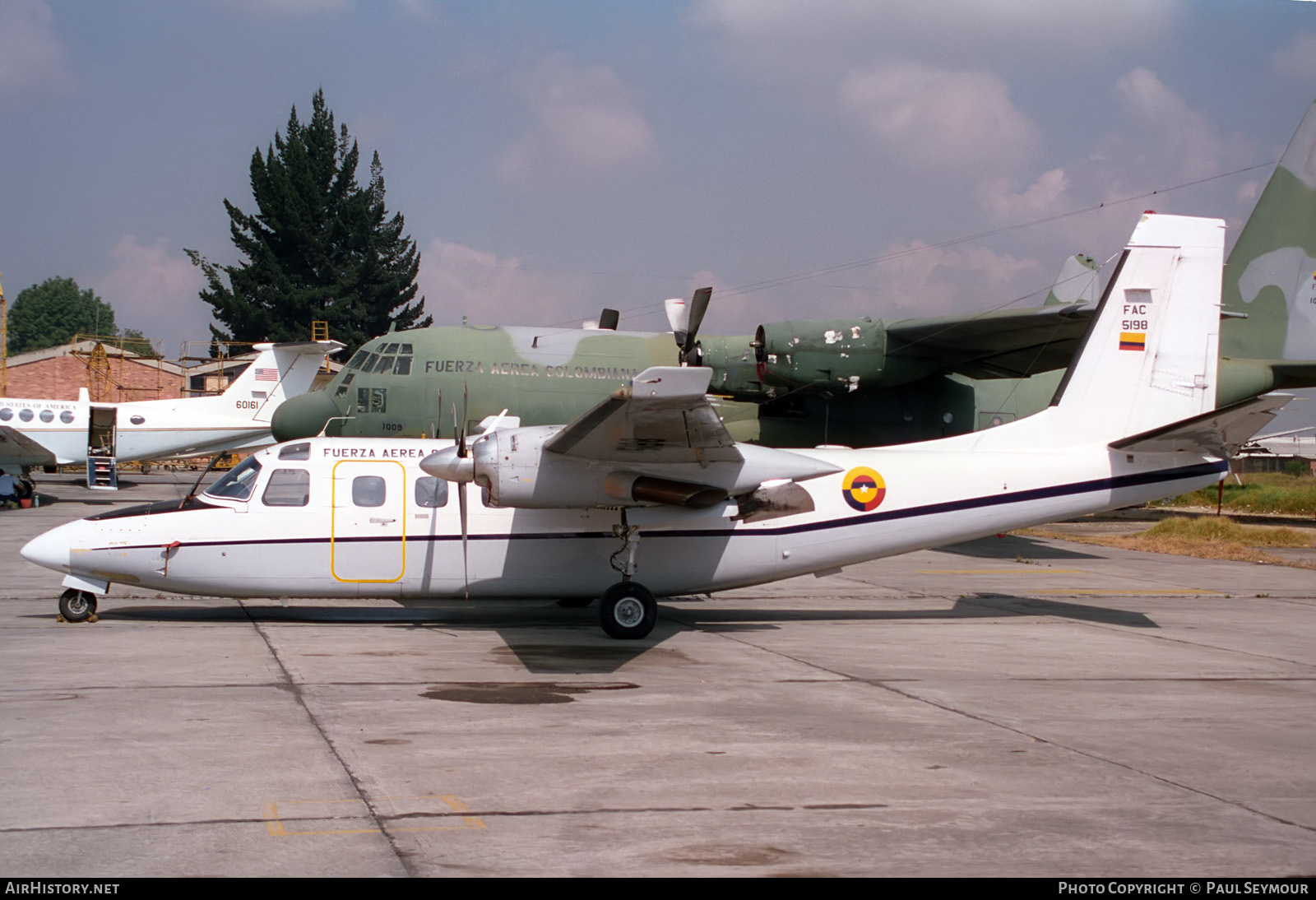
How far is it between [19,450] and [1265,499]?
42870 mm

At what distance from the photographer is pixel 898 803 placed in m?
6.71

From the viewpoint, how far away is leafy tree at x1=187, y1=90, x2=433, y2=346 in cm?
7019

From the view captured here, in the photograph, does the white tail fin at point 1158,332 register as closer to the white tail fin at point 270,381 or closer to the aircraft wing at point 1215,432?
the aircraft wing at point 1215,432

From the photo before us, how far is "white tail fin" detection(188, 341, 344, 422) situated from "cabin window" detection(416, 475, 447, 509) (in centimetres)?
2680

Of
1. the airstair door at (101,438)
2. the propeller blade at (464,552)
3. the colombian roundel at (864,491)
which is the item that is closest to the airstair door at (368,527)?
the propeller blade at (464,552)

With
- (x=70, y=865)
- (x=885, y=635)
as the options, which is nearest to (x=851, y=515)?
(x=885, y=635)

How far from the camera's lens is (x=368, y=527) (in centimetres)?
1301

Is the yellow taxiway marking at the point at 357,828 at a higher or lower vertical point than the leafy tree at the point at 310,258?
lower

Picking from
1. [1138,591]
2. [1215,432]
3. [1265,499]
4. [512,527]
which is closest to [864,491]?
[1215,432]

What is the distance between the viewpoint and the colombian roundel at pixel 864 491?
13688mm

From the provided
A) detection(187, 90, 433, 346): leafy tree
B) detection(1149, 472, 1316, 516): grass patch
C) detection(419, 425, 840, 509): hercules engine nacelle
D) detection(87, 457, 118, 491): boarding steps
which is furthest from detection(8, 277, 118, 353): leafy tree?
detection(419, 425, 840, 509): hercules engine nacelle

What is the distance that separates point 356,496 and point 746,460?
450 centimetres

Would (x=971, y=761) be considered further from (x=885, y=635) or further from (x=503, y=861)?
(x=885, y=635)

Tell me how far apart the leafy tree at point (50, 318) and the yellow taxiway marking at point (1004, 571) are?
149619 millimetres
